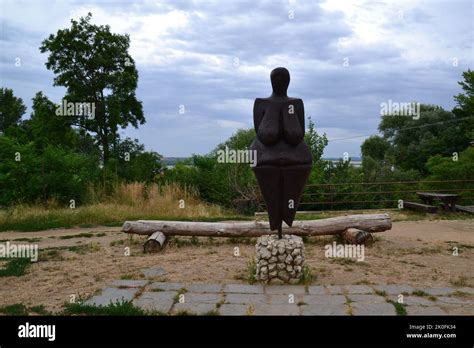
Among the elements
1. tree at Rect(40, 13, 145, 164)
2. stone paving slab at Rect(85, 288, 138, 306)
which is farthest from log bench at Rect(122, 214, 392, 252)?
tree at Rect(40, 13, 145, 164)

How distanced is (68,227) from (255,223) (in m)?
5.50

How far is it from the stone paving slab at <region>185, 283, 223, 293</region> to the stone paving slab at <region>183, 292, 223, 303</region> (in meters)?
0.15

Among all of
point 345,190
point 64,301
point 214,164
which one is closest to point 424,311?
point 64,301

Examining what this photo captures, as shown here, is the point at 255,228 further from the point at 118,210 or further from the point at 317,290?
the point at 118,210

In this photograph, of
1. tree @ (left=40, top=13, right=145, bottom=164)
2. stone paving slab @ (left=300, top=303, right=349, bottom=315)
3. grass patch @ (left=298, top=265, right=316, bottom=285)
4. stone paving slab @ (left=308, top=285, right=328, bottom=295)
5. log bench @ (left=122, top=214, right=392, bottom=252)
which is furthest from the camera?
tree @ (left=40, top=13, right=145, bottom=164)

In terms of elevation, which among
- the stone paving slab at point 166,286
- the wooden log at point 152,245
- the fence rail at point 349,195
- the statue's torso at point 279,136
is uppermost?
the statue's torso at point 279,136

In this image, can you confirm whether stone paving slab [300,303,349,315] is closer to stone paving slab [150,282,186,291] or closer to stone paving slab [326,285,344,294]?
stone paving slab [326,285,344,294]

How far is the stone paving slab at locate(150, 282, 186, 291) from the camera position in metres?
6.19

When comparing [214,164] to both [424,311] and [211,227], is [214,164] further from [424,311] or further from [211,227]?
[424,311]

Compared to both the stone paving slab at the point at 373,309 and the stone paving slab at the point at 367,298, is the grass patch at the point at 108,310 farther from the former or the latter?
the stone paving slab at the point at 367,298

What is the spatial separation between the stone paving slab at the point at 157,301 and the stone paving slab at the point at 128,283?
43 centimetres

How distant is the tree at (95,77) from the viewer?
22609 millimetres

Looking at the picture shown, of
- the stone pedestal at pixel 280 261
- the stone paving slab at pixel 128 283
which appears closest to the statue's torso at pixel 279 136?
the stone pedestal at pixel 280 261

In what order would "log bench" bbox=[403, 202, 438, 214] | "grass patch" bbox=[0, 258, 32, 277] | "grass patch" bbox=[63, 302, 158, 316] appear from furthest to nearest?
1. "log bench" bbox=[403, 202, 438, 214]
2. "grass patch" bbox=[0, 258, 32, 277]
3. "grass patch" bbox=[63, 302, 158, 316]
